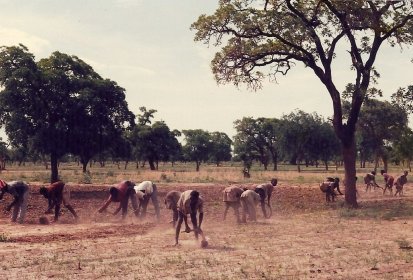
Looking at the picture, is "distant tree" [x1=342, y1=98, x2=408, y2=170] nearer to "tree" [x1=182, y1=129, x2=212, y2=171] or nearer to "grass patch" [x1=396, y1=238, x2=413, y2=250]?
"grass patch" [x1=396, y1=238, x2=413, y2=250]

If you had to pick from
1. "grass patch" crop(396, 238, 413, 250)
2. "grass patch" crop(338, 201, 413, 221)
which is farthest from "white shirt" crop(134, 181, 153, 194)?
"grass patch" crop(396, 238, 413, 250)

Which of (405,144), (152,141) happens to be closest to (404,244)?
(405,144)

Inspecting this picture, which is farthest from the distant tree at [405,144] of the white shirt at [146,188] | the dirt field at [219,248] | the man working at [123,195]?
the man working at [123,195]

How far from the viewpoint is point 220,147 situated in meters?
115

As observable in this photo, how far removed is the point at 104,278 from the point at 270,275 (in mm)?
3101

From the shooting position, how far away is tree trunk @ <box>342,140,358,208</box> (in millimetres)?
22312

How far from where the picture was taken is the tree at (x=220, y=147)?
11056 cm

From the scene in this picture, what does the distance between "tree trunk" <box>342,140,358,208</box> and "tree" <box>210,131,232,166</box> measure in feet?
282

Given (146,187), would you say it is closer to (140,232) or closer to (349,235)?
(140,232)

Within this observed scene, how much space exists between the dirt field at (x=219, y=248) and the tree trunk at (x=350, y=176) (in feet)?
6.11

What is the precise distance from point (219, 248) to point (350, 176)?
1205 cm

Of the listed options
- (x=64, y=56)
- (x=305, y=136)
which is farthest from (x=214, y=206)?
(x=305, y=136)

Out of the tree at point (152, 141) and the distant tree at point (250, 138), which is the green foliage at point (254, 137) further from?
the tree at point (152, 141)

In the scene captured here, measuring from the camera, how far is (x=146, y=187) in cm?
1881
